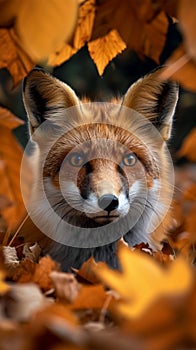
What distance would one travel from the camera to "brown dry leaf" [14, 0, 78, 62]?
2.93 ft

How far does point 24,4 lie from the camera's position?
92 centimetres

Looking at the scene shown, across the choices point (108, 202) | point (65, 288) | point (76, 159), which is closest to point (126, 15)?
point (65, 288)

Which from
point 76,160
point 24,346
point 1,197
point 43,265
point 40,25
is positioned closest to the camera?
point 24,346

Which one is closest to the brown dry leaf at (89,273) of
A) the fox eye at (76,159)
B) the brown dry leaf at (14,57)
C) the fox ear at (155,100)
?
the brown dry leaf at (14,57)

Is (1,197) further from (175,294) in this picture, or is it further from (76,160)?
(76,160)

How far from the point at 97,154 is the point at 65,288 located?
825 mm

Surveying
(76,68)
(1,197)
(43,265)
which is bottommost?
(76,68)

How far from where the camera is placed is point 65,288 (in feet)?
3.50

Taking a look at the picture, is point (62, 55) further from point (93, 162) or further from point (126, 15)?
point (93, 162)

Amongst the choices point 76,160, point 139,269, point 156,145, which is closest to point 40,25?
point 139,269

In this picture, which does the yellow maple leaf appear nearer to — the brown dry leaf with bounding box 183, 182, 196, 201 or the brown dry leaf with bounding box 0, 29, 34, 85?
the brown dry leaf with bounding box 183, 182, 196, 201

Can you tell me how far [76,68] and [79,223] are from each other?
12.8 ft

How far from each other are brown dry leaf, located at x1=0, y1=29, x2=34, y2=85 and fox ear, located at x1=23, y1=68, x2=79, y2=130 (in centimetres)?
66

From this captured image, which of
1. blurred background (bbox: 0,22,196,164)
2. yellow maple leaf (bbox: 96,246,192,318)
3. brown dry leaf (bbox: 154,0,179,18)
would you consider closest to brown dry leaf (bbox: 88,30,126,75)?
brown dry leaf (bbox: 154,0,179,18)
